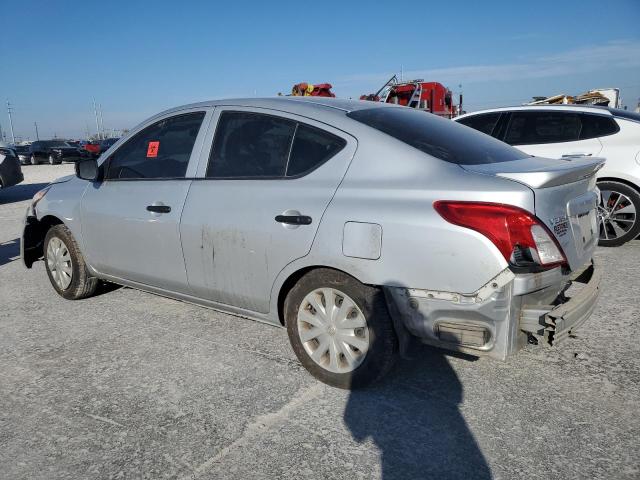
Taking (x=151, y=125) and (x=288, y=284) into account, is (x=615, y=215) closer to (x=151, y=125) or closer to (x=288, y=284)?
(x=288, y=284)

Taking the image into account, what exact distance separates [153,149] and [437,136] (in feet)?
6.95

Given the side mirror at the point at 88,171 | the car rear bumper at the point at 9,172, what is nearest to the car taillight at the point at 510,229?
the side mirror at the point at 88,171

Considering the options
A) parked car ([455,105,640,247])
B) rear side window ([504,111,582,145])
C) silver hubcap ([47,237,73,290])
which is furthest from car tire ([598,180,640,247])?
silver hubcap ([47,237,73,290])

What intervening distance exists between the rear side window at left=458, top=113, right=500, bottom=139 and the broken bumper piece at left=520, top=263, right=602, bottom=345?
4449 millimetres

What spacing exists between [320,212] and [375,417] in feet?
3.63

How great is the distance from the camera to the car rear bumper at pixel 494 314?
2361mm

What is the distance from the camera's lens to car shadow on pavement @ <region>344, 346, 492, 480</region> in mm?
2252

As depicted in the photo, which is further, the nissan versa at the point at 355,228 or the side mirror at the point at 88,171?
the side mirror at the point at 88,171

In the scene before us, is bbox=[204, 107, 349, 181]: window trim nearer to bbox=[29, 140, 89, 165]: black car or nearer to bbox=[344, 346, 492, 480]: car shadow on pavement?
bbox=[344, 346, 492, 480]: car shadow on pavement

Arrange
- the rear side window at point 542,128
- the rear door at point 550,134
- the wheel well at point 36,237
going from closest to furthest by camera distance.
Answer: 1. the wheel well at point 36,237
2. the rear door at point 550,134
3. the rear side window at point 542,128

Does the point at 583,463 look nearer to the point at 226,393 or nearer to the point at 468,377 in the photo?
the point at 468,377

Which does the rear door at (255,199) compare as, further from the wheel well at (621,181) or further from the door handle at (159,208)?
the wheel well at (621,181)

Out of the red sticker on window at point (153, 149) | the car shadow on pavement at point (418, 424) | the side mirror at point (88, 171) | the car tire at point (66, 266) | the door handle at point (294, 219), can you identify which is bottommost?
the car shadow on pavement at point (418, 424)

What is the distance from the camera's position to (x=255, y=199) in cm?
308
